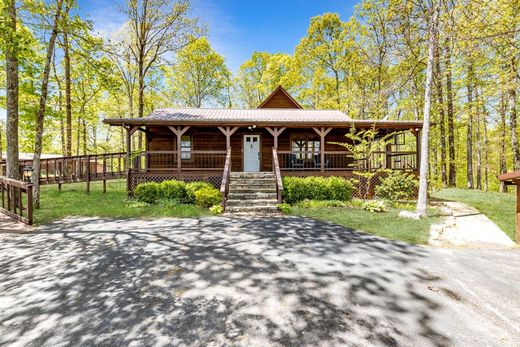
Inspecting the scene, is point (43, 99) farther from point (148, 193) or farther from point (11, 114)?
point (148, 193)

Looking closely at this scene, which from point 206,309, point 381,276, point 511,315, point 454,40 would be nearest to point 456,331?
point 511,315

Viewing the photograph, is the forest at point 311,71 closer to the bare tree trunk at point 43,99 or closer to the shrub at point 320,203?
the bare tree trunk at point 43,99

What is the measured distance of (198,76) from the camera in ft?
86.5

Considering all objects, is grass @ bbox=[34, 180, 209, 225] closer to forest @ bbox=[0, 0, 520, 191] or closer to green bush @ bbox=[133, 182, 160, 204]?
green bush @ bbox=[133, 182, 160, 204]

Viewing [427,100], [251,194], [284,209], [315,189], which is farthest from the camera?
[315,189]

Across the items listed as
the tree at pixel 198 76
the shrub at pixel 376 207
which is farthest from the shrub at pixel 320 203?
the tree at pixel 198 76

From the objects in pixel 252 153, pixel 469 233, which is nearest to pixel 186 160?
pixel 252 153

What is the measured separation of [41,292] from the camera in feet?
12.4

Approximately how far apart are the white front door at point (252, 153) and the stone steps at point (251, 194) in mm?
3016

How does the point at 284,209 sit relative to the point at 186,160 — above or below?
below

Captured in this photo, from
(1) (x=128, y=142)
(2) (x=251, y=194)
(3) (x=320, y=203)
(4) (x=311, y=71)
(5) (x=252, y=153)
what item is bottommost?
(3) (x=320, y=203)

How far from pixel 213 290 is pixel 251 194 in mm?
6570

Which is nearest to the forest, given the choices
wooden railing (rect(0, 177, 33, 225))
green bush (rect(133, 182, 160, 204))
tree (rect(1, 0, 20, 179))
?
tree (rect(1, 0, 20, 179))

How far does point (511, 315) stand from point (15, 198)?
11765 millimetres
